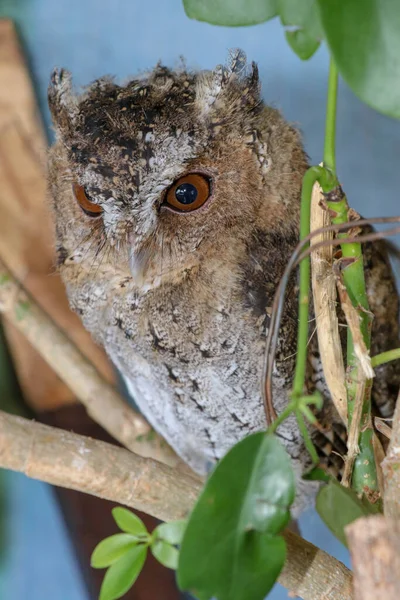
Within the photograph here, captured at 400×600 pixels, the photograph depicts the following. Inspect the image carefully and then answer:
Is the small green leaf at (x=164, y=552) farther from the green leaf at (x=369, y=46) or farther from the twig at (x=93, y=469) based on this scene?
the green leaf at (x=369, y=46)

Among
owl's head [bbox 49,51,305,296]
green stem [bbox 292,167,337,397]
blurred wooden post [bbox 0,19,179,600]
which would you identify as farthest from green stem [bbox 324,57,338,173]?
blurred wooden post [bbox 0,19,179,600]

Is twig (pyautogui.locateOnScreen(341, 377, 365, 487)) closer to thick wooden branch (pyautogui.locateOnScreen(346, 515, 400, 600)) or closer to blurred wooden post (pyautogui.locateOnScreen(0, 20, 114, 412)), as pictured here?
thick wooden branch (pyautogui.locateOnScreen(346, 515, 400, 600))

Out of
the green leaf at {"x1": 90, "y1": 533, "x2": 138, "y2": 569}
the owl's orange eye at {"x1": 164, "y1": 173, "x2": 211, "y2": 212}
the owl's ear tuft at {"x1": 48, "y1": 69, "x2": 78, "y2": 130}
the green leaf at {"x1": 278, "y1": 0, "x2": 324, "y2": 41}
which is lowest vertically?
the green leaf at {"x1": 90, "y1": 533, "x2": 138, "y2": 569}

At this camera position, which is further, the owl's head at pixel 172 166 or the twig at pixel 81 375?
the twig at pixel 81 375

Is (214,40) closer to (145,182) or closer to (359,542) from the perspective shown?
(145,182)

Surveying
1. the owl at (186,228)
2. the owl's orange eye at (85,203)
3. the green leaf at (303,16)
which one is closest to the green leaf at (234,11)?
the green leaf at (303,16)
